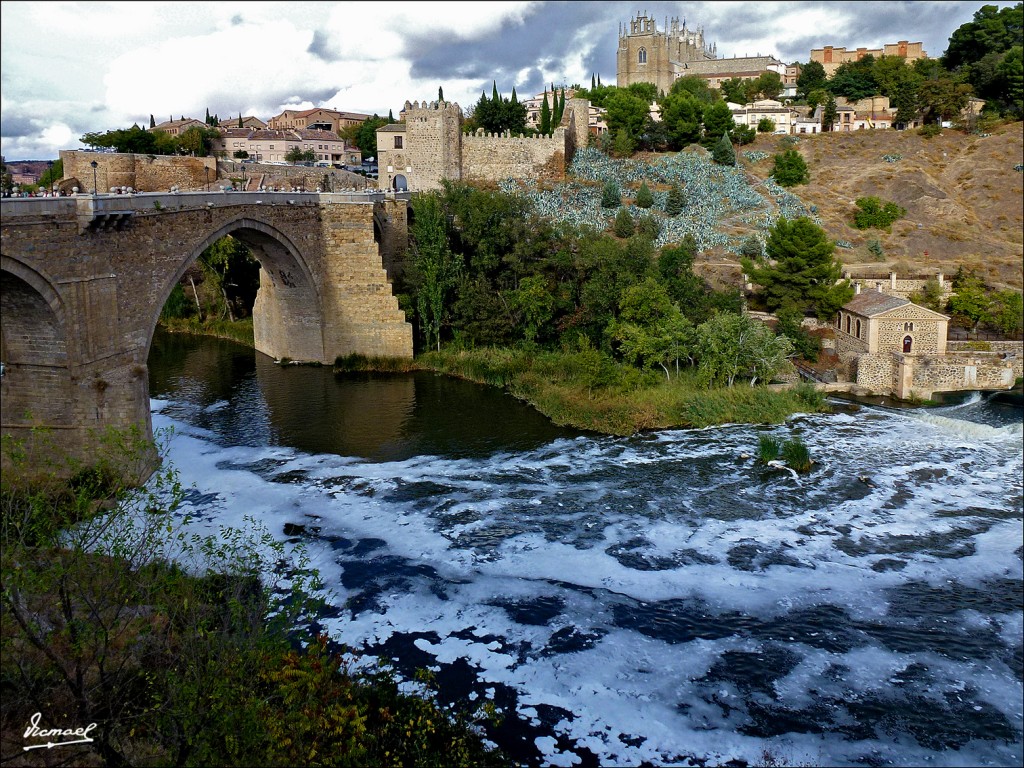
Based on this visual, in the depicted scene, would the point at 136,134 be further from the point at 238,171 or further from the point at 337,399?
the point at 337,399

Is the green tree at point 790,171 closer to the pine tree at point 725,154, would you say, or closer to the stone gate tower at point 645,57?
the pine tree at point 725,154

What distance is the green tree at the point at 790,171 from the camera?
3234 cm

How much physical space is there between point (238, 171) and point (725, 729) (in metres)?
31.0

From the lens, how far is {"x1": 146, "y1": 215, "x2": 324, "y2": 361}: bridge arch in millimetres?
19906

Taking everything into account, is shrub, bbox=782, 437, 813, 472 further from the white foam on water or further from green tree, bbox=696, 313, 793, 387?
green tree, bbox=696, 313, 793, 387

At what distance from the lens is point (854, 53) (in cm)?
6056

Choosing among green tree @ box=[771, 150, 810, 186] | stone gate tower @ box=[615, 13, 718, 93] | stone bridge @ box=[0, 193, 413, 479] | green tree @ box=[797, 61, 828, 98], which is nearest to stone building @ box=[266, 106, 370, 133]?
stone gate tower @ box=[615, 13, 718, 93]

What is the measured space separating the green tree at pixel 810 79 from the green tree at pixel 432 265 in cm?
→ 3904

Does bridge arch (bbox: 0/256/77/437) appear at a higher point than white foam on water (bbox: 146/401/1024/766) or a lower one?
higher

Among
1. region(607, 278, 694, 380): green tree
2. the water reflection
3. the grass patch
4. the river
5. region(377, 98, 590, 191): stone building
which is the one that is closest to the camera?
the river

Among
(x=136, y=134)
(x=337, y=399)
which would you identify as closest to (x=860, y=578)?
(x=337, y=399)

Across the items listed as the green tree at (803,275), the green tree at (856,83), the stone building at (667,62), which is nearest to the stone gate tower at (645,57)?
the stone building at (667,62)

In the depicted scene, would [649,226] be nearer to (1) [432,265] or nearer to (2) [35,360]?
(1) [432,265]

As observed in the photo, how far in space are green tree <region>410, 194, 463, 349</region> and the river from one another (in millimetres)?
4794
